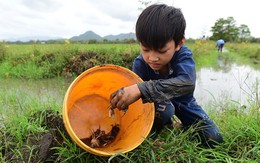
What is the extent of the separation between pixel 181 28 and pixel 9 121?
141 centimetres

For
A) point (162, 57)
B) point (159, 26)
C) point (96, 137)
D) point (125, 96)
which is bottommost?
point (96, 137)

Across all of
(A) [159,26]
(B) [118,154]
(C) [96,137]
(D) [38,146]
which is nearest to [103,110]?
(C) [96,137]

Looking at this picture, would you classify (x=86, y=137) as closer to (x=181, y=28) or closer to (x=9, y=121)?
(x=9, y=121)

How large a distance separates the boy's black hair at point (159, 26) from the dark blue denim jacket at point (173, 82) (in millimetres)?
196

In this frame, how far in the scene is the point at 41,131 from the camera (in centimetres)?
164

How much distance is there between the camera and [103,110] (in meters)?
1.98

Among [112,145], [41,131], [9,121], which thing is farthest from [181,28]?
[9,121]

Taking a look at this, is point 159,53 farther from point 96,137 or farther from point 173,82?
point 96,137

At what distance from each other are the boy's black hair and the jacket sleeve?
19cm

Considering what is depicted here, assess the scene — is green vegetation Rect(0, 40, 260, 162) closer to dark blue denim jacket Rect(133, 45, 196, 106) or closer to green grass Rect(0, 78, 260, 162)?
green grass Rect(0, 78, 260, 162)

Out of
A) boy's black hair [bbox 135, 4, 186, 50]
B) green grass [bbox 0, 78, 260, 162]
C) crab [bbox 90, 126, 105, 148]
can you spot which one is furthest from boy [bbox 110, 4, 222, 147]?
crab [bbox 90, 126, 105, 148]

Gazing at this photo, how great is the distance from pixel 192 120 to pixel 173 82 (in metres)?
0.60

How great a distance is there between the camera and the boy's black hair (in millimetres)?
1300

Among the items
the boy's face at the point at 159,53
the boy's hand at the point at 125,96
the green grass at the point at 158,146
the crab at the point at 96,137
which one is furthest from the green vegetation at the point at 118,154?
the boy's face at the point at 159,53
